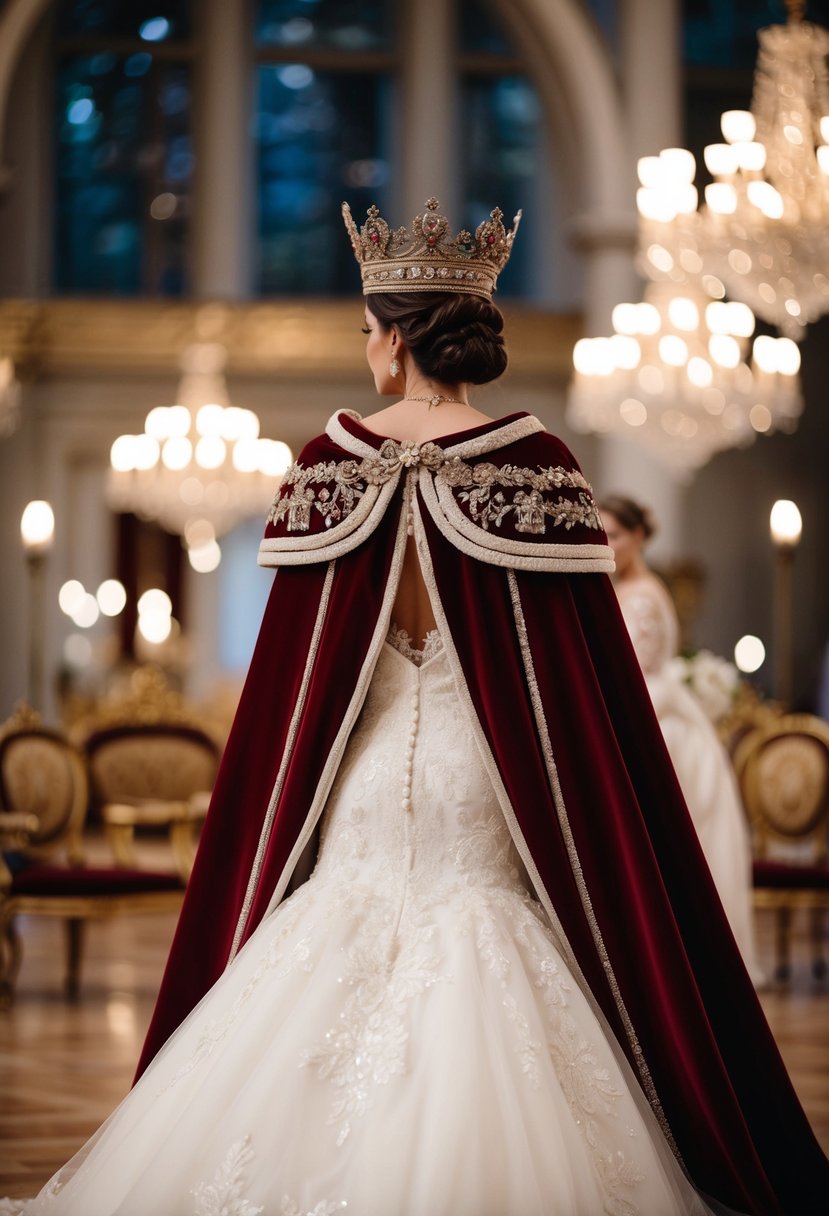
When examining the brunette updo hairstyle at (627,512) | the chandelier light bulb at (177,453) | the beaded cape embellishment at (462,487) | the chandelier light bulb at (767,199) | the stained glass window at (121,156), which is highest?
the stained glass window at (121,156)

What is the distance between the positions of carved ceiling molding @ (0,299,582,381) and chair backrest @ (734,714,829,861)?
7.59m

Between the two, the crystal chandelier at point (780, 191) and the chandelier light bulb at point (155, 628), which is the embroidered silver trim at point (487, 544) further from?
the chandelier light bulb at point (155, 628)

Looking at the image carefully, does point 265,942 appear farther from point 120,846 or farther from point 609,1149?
point 120,846

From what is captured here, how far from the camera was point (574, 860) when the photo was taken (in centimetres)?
277

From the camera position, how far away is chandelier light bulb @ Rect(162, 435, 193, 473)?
1130cm

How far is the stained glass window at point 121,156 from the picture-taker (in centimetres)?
1511

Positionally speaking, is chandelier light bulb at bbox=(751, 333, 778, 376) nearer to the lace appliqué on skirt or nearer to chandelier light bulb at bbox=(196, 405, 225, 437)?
chandelier light bulb at bbox=(196, 405, 225, 437)

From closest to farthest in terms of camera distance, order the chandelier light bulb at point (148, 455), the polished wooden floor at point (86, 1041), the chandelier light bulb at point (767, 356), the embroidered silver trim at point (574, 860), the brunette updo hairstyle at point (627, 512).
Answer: the embroidered silver trim at point (574, 860) → the polished wooden floor at point (86, 1041) → the brunette updo hairstyle at point (627, 512) → the chandelier light bulb at point (767, 356) → the chandelier light bulb at point (148, 455)

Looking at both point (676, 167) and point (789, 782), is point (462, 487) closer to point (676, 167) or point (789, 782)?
point (789, 782)

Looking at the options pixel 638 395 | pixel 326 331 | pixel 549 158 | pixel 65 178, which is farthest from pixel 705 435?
pixel 65 178

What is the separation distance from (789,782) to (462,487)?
4.67 meters

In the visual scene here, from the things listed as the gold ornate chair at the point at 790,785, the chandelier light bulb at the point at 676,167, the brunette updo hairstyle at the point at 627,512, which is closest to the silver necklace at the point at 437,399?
the brunette updo hairstyle at the point at 627,512

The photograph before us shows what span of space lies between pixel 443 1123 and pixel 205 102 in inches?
543

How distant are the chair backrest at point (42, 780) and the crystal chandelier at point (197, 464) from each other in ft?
15.9
